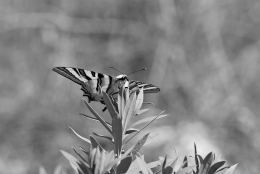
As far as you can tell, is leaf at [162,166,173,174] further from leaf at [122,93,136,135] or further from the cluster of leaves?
leaf at [122,93,136,135]

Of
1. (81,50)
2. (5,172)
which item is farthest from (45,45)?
(5,172)

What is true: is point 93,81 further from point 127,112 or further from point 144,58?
point 144,58

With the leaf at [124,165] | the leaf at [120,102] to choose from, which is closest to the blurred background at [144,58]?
the leaf at [120,102]

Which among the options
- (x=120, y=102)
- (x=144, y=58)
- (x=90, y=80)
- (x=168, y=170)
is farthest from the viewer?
(x=144, y=58)

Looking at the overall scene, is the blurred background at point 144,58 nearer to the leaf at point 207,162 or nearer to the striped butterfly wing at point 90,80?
the striped butterfly wing at point 90,80

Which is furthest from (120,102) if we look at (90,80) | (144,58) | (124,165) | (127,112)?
(144,58)

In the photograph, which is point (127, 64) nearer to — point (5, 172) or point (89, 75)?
point (5, 172)
